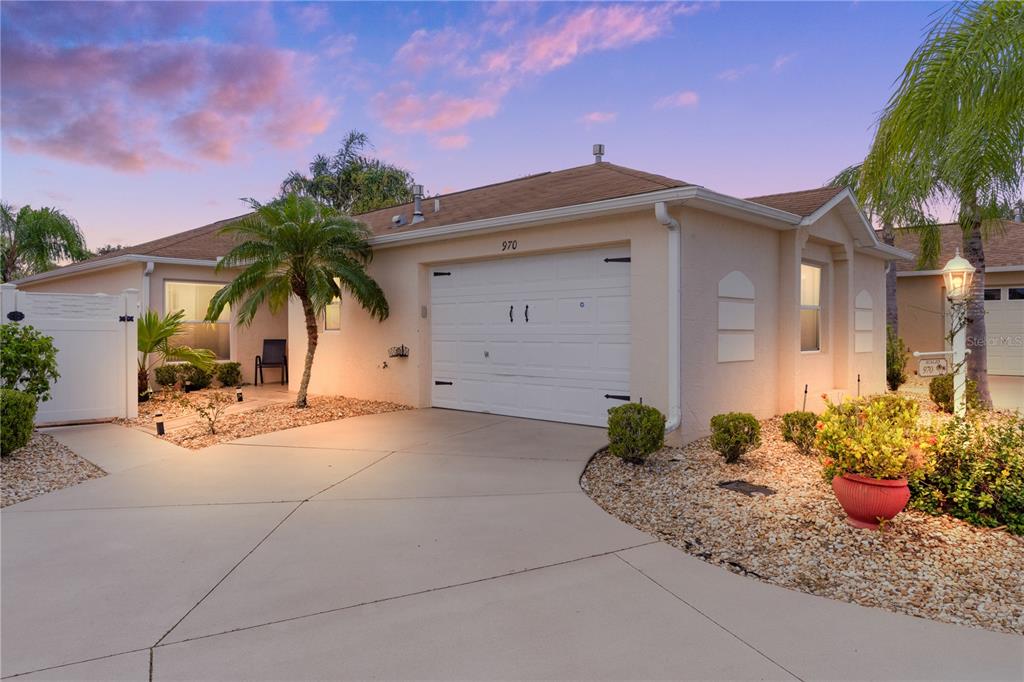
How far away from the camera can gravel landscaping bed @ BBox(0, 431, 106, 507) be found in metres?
5.12

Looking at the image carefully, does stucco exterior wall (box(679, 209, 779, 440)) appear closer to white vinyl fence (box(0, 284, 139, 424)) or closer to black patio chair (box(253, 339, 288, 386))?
white vinyl fence (box(0, 284, 139, 424))

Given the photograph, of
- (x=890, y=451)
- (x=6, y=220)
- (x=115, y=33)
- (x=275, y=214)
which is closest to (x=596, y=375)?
(x=890, y=451)

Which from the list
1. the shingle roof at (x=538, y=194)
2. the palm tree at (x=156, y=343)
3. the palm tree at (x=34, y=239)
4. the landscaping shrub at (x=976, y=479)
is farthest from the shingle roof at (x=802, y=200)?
the palm tree at (x=34, y=239)

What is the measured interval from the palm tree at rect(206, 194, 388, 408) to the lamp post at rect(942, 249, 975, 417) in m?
7.79

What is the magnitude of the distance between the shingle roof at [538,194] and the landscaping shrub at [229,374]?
14.7 ft

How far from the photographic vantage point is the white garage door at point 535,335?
24.7ft

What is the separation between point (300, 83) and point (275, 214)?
499 centimetres

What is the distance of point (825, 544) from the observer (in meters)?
3.75

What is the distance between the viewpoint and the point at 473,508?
454 centimetres

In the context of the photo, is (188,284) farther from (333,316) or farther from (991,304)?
(991,304)

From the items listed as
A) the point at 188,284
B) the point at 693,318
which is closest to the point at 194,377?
the point at 188,284

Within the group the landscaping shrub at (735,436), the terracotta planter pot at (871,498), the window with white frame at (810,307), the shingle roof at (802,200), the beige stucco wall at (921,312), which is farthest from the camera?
the beige stucco wall at (921,312)

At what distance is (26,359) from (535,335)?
6238mm

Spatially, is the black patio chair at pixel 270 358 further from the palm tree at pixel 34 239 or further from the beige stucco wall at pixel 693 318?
the palm tree at pixel 34 239
